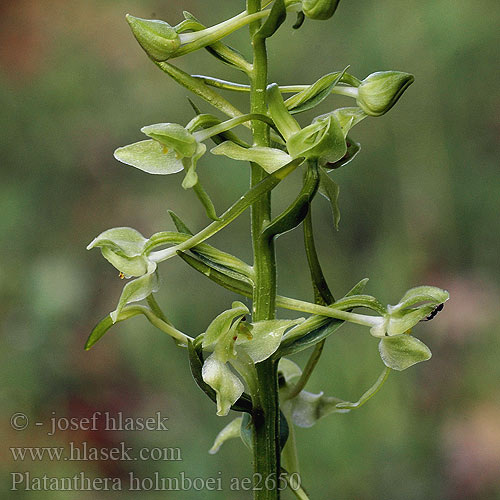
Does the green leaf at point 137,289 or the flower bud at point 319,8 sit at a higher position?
the flower bud at point 319,8

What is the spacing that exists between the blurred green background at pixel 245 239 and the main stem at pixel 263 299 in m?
1.24

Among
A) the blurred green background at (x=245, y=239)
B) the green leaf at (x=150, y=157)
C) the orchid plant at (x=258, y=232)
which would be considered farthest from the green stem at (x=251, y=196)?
the blurred green background at (x=245, y=239)

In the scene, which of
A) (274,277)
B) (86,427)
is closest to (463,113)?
(86,427)

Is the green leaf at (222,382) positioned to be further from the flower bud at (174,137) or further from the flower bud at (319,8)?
the flower bud at (319,8)

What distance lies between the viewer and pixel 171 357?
2.87 m

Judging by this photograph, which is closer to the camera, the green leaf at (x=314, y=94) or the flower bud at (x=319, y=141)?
the flower bud at (x=319, y=141)

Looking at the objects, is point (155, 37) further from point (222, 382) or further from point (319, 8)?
point (222, 382)

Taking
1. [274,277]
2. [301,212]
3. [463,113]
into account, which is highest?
[463,113]

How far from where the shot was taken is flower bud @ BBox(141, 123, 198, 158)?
46.4 inches

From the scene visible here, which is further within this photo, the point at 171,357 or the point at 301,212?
the point at 171,357

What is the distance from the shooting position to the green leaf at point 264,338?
1.20 metres

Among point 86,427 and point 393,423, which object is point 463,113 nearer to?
point 393,423

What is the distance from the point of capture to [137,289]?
4.15 ft

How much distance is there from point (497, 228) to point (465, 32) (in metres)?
0.86
